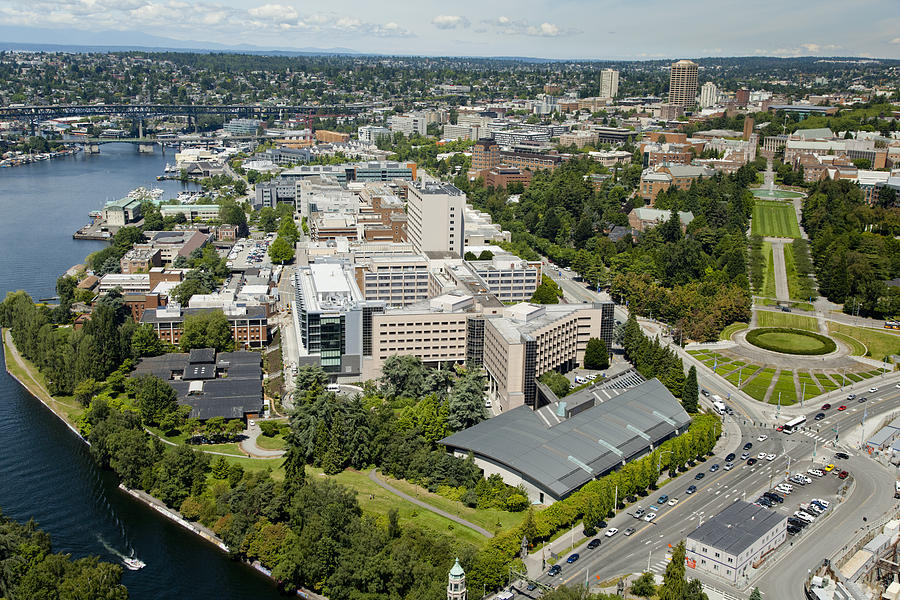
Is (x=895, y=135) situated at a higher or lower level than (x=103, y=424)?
higher

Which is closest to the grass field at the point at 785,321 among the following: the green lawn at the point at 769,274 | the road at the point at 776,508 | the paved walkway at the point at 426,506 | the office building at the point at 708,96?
the green lawn at the point at 769,274

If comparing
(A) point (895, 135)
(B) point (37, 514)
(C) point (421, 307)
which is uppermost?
(A) point (895, 135)

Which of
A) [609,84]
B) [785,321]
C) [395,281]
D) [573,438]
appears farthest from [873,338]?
[609,84]

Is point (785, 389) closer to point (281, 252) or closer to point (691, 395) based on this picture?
point (691, 395)

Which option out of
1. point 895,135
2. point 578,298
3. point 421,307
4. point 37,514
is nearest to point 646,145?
point 895,135

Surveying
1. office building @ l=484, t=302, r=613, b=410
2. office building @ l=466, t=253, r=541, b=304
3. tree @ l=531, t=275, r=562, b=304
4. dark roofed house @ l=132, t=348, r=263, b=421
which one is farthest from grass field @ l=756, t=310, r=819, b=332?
dark roofed house @ l=132, t=348, r=263, b=421

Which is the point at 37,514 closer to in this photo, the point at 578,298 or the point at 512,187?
the point at 578,298
